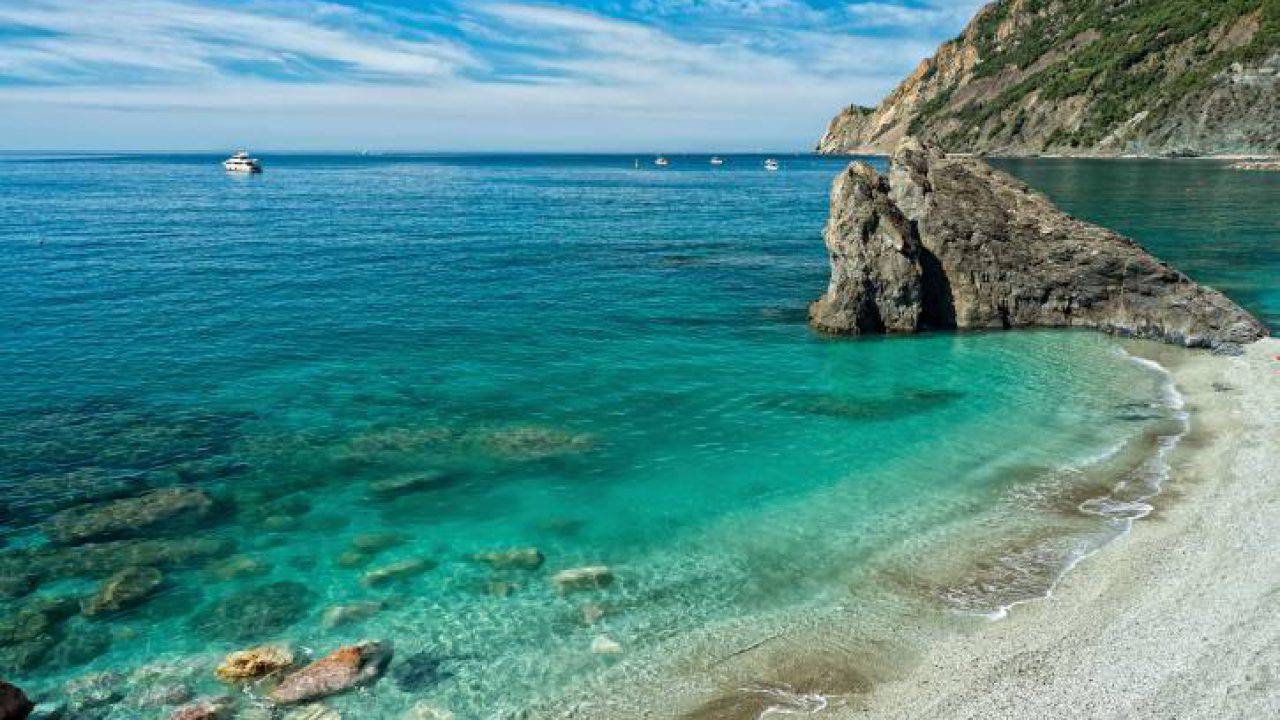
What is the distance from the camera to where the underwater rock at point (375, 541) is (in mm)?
18406

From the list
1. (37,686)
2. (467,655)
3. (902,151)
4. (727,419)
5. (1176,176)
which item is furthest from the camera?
(1176,176)

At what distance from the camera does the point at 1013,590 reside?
1644cm

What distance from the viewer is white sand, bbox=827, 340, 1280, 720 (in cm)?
1281

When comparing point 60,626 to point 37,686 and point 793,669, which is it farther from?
point 793,669

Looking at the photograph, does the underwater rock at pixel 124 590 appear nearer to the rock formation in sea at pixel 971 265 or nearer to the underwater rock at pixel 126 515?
the underwater rock at pixel 126 515

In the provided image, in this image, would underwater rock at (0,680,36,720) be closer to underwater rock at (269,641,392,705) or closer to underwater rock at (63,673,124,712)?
underwater rock at (63,673,124,712)

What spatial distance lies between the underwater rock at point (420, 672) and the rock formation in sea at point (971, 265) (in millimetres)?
28223

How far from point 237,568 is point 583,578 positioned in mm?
7641

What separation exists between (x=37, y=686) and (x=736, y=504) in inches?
580

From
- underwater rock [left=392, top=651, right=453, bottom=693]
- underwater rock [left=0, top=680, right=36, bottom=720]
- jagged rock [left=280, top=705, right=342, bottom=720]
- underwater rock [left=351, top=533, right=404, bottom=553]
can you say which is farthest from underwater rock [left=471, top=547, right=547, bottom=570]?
underwater rock [left=0, top=680, right=36, bottom=720]

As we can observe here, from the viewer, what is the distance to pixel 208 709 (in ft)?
42.3

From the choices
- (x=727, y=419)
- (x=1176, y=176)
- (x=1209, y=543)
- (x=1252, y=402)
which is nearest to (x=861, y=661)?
(x=1209, y=543)

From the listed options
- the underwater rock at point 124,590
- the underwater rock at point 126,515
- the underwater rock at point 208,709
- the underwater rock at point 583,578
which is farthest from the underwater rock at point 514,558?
the underwater rock at point 126,515

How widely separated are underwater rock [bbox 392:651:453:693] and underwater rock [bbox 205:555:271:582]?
5.10m
